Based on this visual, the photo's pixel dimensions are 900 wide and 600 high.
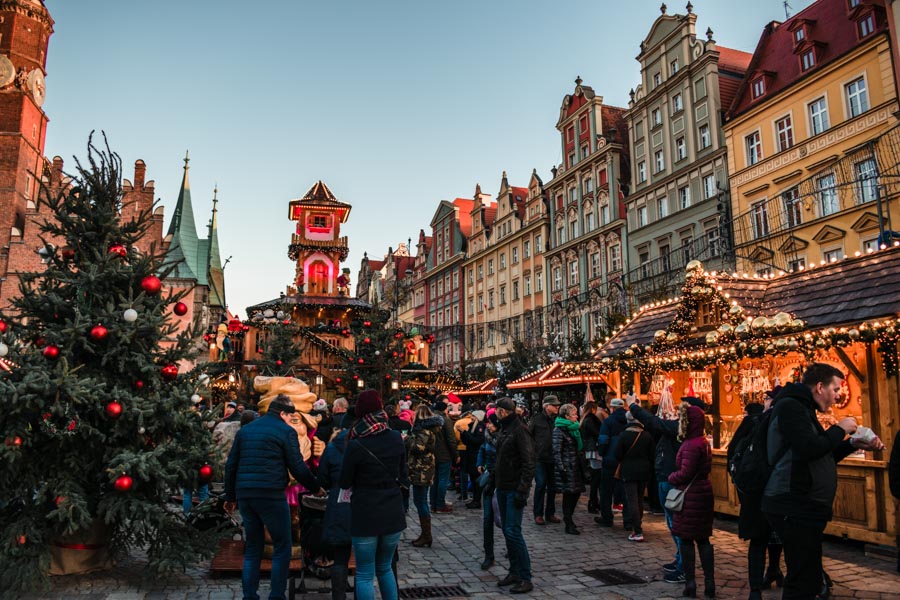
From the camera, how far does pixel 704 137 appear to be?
28547 mm

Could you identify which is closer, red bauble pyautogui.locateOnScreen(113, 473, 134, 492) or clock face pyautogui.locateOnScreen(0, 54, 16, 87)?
red bauble pyautogui.locateOnScreen(113, 473, 134, 492)

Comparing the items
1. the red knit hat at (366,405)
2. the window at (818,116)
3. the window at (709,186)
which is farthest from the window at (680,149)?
the red knit hat at (366,405)

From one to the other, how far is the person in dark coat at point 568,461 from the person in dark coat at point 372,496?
4.82m

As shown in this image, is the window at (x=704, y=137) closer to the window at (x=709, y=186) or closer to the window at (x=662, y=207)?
the window at (x=709, y=186)

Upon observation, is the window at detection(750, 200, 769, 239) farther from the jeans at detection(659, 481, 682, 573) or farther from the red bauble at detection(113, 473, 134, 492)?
the red bauble at detection(113, 473, 134, 492)

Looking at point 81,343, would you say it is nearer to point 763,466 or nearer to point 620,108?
point 763,466

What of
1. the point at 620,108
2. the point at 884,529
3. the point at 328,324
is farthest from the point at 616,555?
the point at 620,108

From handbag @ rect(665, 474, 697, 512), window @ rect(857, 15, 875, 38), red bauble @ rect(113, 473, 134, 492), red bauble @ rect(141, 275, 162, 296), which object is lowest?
handbag @ rect(665, 474, 697, 512)

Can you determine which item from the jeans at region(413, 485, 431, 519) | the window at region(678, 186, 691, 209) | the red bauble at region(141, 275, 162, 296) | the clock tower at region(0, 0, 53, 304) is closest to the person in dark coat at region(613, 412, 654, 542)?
the jeans at region(413, 485, 431, 519)

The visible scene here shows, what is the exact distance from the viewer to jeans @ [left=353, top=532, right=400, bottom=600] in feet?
14.5

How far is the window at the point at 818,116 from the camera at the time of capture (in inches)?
907

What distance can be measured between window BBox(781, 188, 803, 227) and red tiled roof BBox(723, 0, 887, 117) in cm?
453

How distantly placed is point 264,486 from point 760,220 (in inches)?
978

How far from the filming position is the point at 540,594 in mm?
5883
